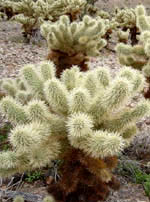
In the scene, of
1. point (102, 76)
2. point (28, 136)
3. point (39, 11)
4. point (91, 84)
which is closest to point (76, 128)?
point (28, 136)

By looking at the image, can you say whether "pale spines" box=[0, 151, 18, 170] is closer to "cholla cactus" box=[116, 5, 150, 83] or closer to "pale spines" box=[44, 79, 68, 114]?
"pale spines" box=[44, 79, 68, 114]

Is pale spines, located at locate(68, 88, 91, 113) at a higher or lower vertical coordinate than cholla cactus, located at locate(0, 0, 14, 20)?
higher

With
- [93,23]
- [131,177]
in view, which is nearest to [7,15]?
[93,23]

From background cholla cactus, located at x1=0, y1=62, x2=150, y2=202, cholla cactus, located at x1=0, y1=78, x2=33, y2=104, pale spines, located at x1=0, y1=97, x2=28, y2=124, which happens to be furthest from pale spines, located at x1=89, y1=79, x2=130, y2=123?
cholla cactus, located at x1=0, y1=78, x2=33, y2=104

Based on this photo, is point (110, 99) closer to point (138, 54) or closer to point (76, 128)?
point (76, 128)

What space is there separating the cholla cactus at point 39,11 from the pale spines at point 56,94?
21.0 feet

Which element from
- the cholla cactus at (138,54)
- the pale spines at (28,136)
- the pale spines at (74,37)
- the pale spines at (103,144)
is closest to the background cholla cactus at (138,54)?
the cholla cactus at (138,54)

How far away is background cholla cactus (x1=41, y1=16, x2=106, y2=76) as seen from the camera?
4469 mm

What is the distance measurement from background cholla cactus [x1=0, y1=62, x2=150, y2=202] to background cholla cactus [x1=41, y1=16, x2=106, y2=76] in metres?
2.01

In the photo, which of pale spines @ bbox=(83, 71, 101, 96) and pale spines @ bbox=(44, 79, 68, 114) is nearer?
pale spines @ bbox=(44, 79, 68, 114)

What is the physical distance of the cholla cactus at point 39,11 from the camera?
8.52 metres

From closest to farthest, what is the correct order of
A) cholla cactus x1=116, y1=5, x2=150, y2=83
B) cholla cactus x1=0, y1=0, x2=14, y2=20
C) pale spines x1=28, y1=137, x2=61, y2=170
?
pale spines x1=28, y1=137, x2=61, y2=170
cholla cactus x1=116, y1=5, x2=150, y2=83
cholla cactus x1=0, y1=0, x2=14, y2=20

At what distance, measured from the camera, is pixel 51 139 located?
2260mm

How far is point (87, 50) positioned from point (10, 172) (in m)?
2.80
